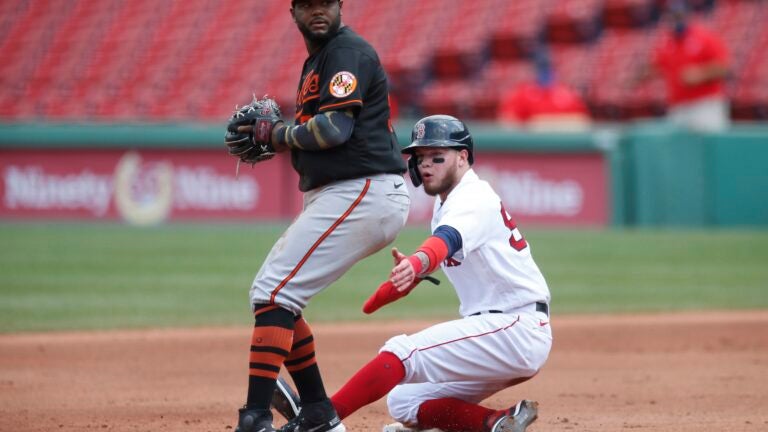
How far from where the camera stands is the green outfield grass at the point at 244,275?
8.74 metres

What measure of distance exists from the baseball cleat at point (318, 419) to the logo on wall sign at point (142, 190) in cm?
1065

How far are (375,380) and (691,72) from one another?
390 inches

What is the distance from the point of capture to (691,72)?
13.1 meters

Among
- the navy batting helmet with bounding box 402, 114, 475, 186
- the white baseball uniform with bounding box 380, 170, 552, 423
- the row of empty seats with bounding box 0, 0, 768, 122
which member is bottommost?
the white baseball uniform with bounding box 380, 170, 552, 423

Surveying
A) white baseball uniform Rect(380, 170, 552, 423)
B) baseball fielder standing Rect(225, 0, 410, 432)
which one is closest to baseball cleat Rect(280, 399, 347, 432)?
baseball fielder standing Rect(225, 0, 410, 432)

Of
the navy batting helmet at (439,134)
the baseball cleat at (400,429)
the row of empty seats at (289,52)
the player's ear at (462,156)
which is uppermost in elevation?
the row of empty seats at (289,52)

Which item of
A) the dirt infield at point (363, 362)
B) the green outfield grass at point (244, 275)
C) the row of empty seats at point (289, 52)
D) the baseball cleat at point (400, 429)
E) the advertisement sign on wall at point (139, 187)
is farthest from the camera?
the row of empty seats at point (289, 52)

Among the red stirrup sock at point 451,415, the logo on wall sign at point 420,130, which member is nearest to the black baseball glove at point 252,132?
the logo on wall sign at point 420,130

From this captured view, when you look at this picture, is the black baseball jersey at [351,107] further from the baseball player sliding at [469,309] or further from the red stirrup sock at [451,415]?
the red stirrup sock at [451,415]

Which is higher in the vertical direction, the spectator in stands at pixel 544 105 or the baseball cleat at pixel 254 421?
the spectator in stands at pixel 544 105

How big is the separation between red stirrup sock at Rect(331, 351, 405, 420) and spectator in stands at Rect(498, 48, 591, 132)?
10.4m

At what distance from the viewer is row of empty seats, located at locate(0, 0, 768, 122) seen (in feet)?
55.2

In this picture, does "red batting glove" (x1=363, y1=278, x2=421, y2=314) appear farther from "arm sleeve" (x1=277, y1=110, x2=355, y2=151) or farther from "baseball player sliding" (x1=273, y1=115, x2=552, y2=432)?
"arm sleeve" (x1=277, y1=110, x2=355, y2=151)

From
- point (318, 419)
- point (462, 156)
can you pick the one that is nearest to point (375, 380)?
point (318, 419)
